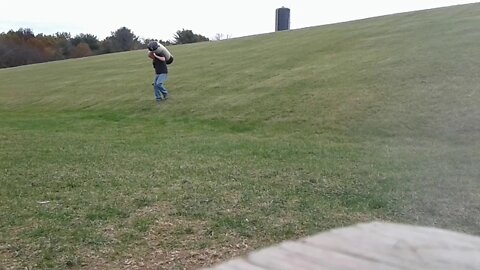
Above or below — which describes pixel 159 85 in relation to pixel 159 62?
below

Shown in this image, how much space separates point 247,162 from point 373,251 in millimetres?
3582

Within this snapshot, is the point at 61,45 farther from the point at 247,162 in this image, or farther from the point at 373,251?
the point at 373,251

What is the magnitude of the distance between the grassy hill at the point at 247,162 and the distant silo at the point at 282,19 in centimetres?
1913

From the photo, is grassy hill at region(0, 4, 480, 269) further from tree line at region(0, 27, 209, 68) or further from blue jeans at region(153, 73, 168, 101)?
tree line at region(0, 27, 209, 68)

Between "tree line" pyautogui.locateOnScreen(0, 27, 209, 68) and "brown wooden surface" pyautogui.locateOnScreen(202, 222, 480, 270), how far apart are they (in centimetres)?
5753

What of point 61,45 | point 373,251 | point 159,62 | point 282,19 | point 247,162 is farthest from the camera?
point 61,45

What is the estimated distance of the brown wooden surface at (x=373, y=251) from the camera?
2.97m

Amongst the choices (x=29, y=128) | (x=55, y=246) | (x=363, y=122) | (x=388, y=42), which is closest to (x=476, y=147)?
(x=363, y=122)

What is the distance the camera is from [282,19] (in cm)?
3653

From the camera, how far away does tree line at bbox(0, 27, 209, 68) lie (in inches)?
2510

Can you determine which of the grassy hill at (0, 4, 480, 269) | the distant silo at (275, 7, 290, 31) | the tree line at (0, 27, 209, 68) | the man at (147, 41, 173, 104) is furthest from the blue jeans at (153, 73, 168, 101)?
the tree line at (0, 27, 209, 68)

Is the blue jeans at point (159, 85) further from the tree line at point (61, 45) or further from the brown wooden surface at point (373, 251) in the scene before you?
the tree line at point (61, 45)

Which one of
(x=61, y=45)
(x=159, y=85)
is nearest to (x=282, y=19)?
(x=159, y=85)

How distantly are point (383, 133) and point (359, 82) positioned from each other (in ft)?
13.5
